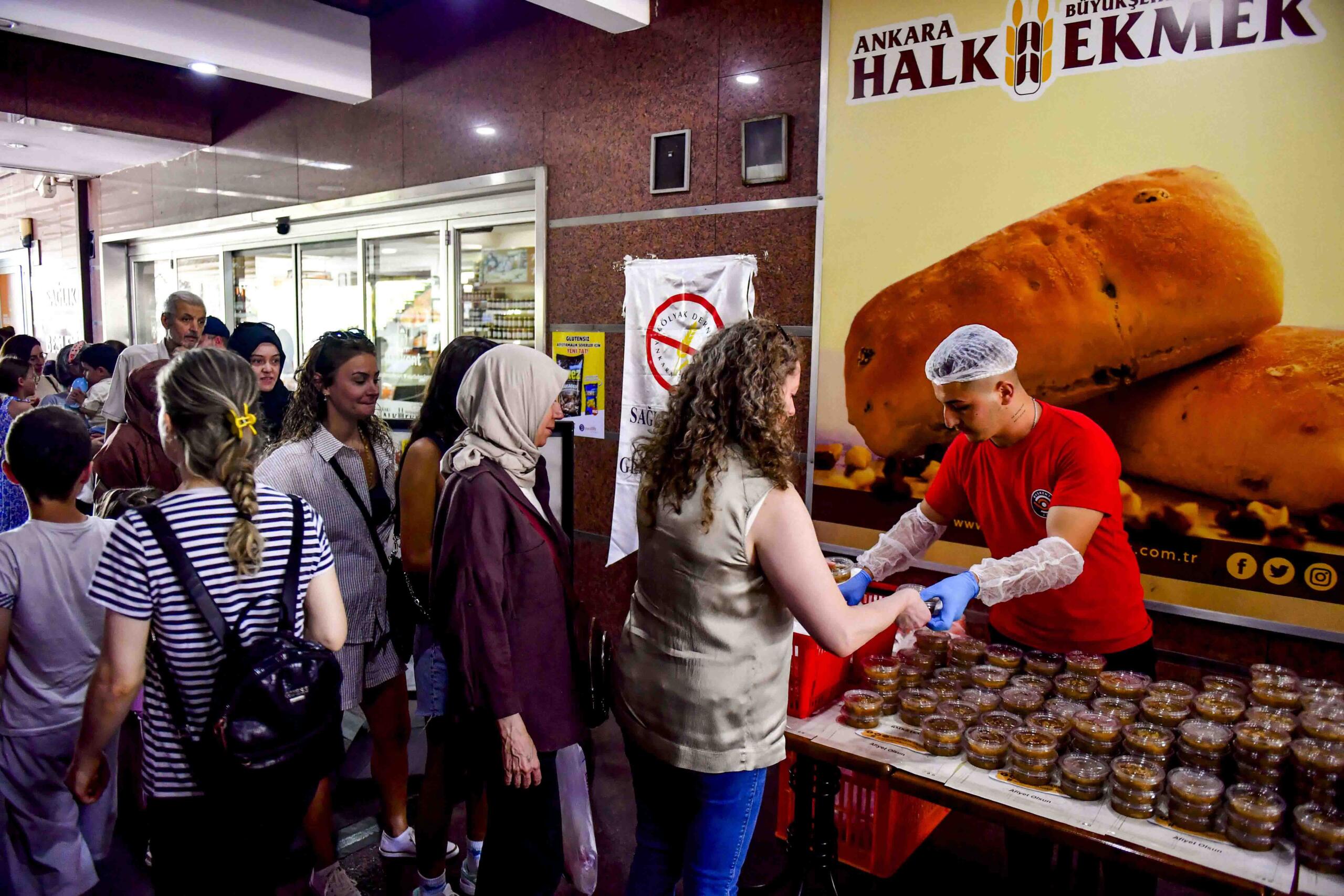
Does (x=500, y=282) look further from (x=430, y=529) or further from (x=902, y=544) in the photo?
(x=902, y=544)

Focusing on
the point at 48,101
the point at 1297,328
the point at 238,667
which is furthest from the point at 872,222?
the point at 48,101

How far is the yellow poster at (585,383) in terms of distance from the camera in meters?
4.48

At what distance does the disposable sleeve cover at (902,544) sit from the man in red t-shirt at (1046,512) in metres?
0.24

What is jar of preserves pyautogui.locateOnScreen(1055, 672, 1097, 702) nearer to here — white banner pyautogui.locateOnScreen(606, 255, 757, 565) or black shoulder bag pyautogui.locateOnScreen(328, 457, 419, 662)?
black shoulder bag pyautogui.locateOnScreen(328, 457, 419, 662)

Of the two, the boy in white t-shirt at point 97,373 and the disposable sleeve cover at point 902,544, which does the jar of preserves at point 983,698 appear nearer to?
the disposable sleeve cover at point 902,544

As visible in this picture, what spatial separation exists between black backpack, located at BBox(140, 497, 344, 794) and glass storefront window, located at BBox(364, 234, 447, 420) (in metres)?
3.90

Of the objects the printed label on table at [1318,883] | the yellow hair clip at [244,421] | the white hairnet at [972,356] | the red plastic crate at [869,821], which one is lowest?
the red plastic crate at [869,821]

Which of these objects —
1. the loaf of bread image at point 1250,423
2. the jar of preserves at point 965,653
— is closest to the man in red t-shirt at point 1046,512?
the jar of preserves at point 965,653

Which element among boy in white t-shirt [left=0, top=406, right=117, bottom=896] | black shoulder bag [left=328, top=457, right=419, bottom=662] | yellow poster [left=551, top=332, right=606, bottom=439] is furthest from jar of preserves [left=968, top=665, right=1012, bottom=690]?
yellow poster [left=551, top=332, right=606, bottom=439]

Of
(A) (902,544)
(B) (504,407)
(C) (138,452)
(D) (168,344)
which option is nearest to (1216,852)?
(A) (902,544)

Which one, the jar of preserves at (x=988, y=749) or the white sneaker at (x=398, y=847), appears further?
the white sneaker at (x=398, y=847)

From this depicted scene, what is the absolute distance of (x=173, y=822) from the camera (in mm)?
1823

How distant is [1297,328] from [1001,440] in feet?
3.23

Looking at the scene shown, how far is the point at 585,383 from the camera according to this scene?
4.53 metres
